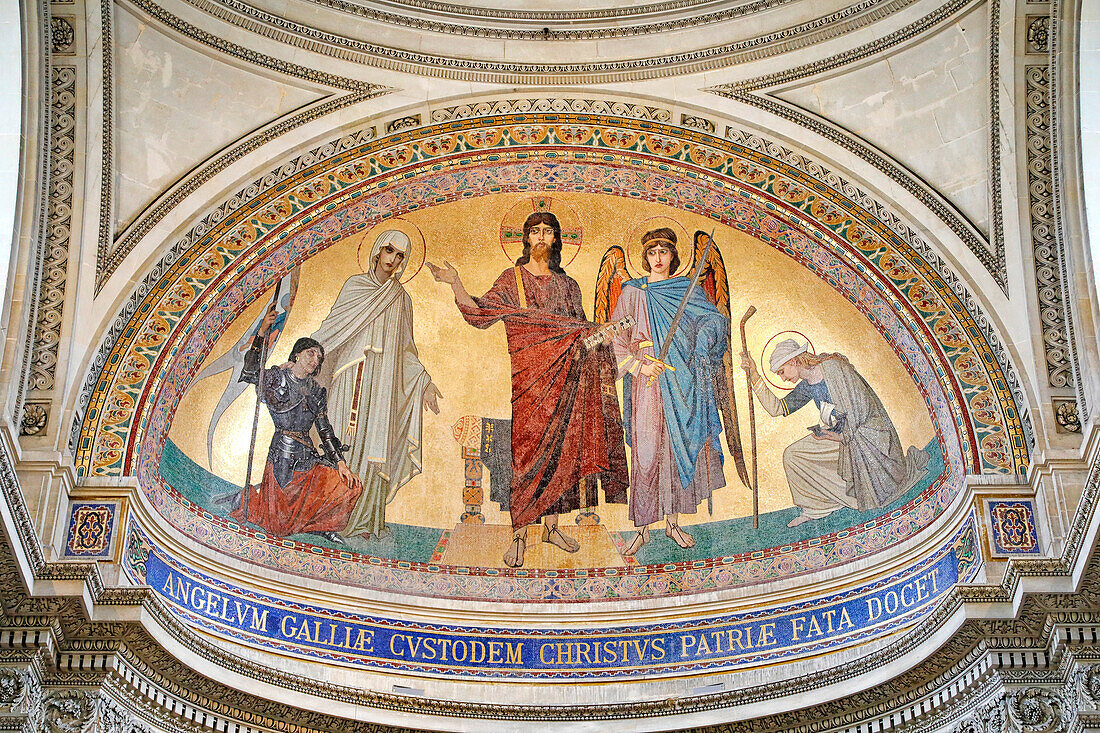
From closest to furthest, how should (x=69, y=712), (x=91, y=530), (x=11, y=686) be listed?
(x=11, y=686) < (x=69, y=712) < (x=91, y=530)

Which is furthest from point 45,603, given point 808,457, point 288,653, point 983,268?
point 983,268

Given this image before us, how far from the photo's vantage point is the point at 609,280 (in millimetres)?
15422

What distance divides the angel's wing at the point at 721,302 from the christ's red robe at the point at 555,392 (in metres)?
1.00

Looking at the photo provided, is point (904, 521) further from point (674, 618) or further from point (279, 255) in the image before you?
point (279, 255)

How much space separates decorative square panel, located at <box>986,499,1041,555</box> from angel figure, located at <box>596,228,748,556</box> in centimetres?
279

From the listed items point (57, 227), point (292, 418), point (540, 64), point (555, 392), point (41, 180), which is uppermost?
point (540, 64)

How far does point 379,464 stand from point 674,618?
10.0 ft

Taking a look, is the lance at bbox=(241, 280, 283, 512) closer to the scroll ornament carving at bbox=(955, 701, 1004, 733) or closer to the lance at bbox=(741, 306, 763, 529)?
the lance at bbox=(741, 306, 763, 529)

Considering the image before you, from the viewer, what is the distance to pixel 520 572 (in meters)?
14.7

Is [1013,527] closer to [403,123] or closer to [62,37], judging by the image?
[403,123]

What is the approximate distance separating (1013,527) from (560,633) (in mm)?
4076

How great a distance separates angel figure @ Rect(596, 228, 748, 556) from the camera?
589 inches

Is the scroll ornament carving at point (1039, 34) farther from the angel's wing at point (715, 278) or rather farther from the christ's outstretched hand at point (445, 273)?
the christ's outstretched hand at point (445, 273)

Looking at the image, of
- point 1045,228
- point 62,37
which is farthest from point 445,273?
point 1045,228
